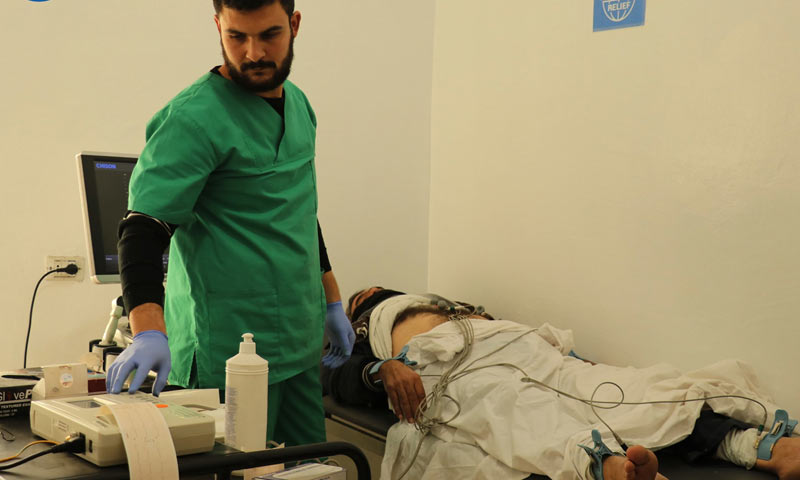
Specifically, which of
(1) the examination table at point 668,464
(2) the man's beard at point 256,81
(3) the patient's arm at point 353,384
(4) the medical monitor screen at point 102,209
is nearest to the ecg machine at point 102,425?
(2) the man's beard at point 256,81

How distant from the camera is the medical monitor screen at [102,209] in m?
1.97

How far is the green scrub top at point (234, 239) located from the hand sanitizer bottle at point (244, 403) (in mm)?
415

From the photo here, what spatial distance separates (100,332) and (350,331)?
1.04m

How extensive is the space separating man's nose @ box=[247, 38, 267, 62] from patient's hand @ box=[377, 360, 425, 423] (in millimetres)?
1023

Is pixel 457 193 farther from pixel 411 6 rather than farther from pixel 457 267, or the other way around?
pixel 411 6

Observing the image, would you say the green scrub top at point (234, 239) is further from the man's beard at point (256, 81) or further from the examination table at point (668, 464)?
the examination table at point (668, 464)

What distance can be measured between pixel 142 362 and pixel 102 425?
0.98ft

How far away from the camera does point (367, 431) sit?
2.23 metres

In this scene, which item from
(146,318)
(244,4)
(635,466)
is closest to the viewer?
(146,318)

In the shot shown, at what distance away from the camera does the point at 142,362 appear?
1241 millimetres

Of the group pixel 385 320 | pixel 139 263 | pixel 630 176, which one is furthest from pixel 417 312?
pixel 139 263

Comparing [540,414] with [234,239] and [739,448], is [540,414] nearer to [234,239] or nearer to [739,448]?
[739,448]

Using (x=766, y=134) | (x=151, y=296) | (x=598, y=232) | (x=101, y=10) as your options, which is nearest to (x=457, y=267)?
(x=598, y=232)

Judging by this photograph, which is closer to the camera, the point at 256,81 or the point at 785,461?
the point at 256,81
